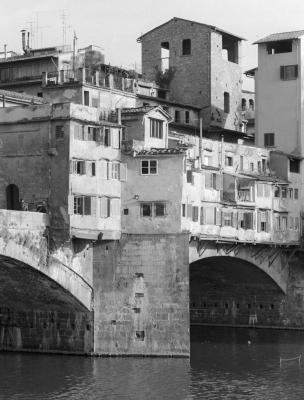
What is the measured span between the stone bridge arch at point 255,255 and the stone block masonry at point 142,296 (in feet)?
31.2

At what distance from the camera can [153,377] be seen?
61.7m

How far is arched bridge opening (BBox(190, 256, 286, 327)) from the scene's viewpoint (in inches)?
3556

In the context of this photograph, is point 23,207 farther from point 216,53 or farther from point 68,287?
point 216,53

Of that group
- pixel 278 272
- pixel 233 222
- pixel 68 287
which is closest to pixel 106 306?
pixel 68 287

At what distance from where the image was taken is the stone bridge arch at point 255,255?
79.3m

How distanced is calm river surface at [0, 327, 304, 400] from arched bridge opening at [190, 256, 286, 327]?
51.6 feet

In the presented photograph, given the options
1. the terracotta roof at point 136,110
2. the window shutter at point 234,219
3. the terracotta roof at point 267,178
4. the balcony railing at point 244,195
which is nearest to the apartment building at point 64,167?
the terracotta roof at point 136,110

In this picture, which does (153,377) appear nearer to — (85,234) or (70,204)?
(85,234)

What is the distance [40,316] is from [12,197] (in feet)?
25.6

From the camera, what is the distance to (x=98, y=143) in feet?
223

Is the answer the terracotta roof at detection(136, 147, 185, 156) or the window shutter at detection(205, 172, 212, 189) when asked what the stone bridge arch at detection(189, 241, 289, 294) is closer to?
the window shutter at detection(205, 172, 212, 189)

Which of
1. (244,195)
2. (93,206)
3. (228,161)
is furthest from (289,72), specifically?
(93,206)

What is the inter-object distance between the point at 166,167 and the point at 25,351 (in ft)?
48.0

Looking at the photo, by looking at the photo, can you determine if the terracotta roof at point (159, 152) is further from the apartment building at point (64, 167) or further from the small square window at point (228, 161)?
the small square window at point (228, 161)
